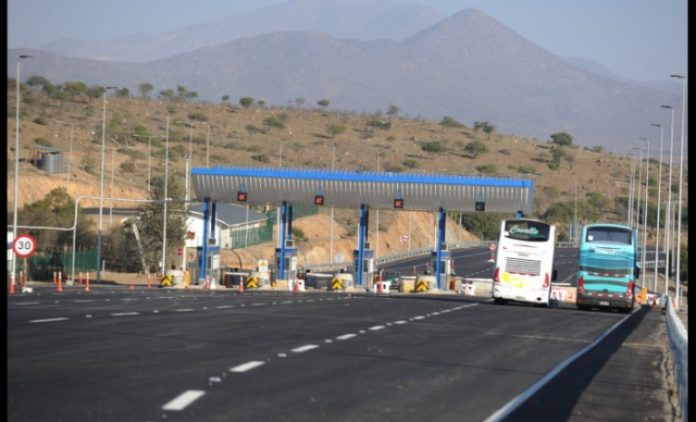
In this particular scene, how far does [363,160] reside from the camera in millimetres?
167125

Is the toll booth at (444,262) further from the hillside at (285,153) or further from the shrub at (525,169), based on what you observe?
the shrub at (525,169)

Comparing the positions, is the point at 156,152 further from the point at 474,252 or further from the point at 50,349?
the point at 50,349

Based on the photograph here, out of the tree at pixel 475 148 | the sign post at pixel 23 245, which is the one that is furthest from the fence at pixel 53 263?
the tree at pixel 475 148

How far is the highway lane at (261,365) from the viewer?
13414mm

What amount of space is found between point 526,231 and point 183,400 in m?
43.2

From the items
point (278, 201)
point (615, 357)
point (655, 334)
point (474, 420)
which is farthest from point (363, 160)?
point (474, 420)

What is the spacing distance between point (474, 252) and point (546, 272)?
80143 mm

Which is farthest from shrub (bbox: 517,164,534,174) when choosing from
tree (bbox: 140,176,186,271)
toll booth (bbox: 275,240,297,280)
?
toll booth (bbox: 275,240,297,280)

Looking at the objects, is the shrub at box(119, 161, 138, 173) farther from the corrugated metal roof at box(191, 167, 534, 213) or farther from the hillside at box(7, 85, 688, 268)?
the corrugated metal roof at box(191, 167, 534, 213)

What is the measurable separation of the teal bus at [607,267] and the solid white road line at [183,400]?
1698 inches

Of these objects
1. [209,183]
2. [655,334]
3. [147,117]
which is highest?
[147,117]

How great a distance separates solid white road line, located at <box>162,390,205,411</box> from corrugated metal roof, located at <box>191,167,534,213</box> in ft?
205

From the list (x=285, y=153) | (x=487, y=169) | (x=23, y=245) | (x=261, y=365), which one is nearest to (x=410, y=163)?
(x=487, y=169)

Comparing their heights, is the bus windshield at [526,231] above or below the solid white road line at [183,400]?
above
